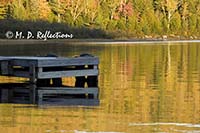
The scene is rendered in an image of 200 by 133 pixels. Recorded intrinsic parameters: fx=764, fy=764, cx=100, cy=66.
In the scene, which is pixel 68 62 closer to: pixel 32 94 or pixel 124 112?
pixel 32 94

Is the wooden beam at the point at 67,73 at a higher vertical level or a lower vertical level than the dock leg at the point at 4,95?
higher

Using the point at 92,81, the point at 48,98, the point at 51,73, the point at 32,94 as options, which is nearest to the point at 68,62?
the point at 51,73

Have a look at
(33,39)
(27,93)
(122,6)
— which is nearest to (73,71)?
(27,93)

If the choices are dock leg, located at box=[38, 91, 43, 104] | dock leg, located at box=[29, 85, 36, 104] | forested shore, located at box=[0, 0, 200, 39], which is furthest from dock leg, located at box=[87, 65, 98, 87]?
forested shore, located at box=[0, 0, 200, 39]

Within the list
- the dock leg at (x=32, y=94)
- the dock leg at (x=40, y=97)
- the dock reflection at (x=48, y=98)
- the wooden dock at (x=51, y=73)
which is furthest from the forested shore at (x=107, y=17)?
the dock leg at (x=40, y=97)

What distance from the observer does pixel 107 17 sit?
102 metres

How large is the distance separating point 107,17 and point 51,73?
7797 cm

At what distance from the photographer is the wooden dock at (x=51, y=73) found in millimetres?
24062

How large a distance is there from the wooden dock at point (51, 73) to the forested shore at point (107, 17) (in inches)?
2167

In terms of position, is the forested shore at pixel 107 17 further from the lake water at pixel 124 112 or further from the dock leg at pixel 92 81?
the lake water at pixel 124 112

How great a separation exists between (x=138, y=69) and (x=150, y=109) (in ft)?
50.3

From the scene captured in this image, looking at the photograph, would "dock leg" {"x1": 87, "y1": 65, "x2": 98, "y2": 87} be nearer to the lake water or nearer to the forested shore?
the lake water

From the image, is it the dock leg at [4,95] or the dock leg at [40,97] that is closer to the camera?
the dock leg at [40,97]

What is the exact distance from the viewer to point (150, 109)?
20078 mm
